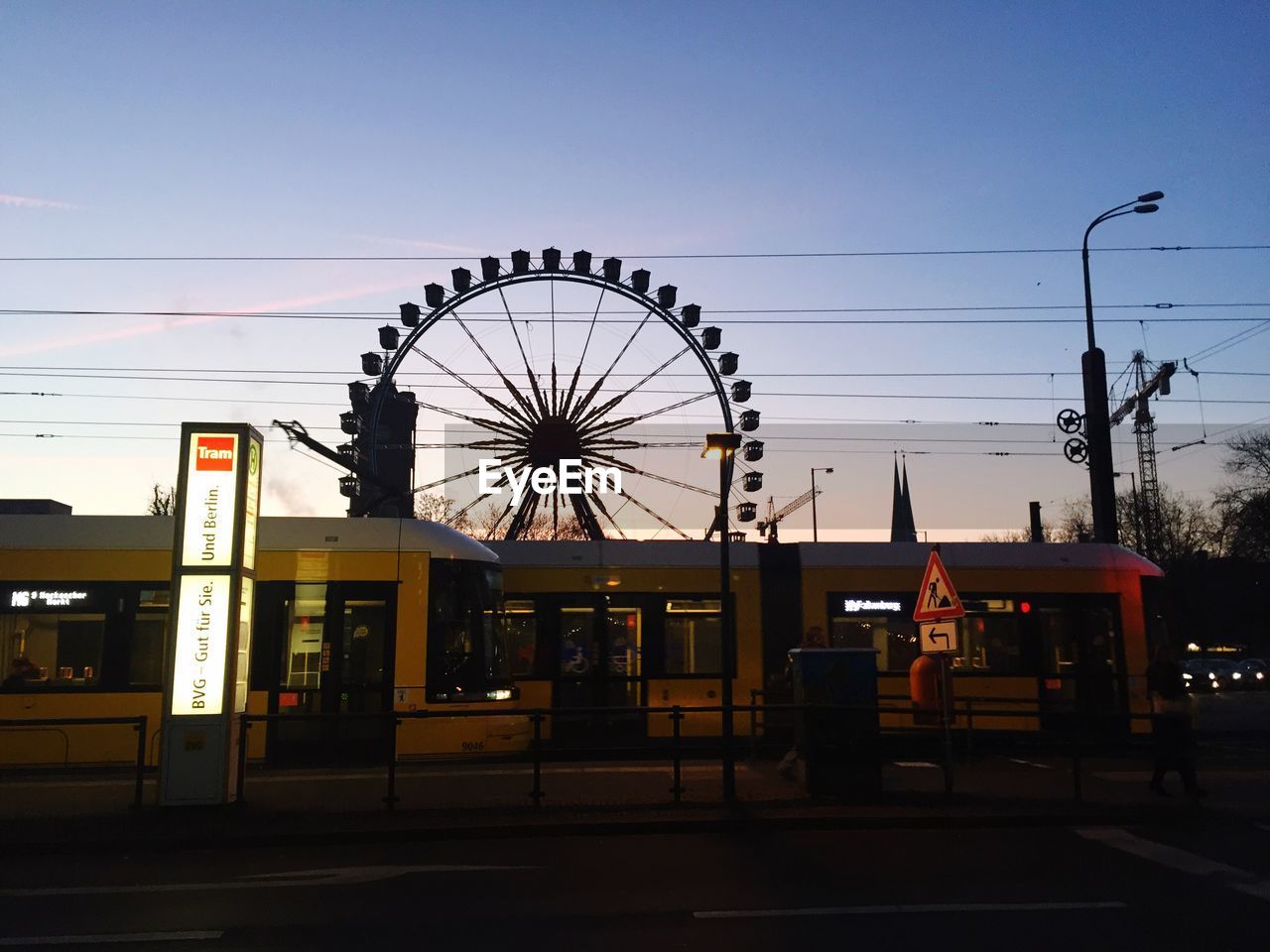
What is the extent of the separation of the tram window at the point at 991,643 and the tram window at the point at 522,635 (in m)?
6.95

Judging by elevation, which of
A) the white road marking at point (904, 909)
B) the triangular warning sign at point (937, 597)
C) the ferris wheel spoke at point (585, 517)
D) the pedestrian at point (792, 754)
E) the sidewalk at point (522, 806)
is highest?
the ferris wheel spoke at point (585, 517)

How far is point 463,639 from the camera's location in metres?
15.3

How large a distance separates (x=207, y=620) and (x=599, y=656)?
23.4ft

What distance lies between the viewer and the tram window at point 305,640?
1507cm

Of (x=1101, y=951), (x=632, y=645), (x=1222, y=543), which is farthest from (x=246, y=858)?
(x=1222, y=543)

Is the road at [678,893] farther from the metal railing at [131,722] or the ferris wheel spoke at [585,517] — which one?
the ferris wheel spoke at [585,517]

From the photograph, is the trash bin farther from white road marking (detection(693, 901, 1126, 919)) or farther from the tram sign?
white road marking (detection(693, 901, 1126, 919))

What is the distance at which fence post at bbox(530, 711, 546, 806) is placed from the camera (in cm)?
1188

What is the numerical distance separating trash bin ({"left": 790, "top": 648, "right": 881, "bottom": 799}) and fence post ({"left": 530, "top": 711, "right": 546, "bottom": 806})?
3049 millimetres

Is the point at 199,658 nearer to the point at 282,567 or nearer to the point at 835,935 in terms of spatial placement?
the point at 282,567

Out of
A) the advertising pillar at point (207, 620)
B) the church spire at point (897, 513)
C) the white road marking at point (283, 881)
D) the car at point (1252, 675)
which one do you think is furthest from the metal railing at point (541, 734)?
the church spire at point (897, 513)

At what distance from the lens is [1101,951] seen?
20.7 feet

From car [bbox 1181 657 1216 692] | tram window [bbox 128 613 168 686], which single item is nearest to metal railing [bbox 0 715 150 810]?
tram window [bbox 128 613 168 686]

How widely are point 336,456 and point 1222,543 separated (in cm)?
6374
